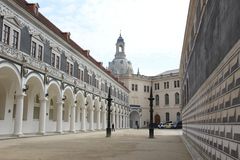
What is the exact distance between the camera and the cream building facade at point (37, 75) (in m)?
20.7

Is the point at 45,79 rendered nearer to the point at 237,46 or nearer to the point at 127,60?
the point at 237,46

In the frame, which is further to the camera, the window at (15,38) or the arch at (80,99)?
the arch at (80,99)

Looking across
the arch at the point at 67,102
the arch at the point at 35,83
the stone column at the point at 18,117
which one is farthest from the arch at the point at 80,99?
the stone column at the point at 18,117

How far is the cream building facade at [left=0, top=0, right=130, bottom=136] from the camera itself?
20.7m

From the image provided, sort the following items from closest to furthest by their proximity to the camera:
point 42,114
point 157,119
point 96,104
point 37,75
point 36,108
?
1. point 37,75
2. point 42,114
3. point 36,108
4. point 96,104
5. point 157,119

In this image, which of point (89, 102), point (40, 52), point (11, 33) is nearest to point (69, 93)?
point (89, 102)

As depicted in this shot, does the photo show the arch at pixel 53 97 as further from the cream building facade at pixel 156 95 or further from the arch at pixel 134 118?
the arch at pixel 134 118

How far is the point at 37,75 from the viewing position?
23.9 m

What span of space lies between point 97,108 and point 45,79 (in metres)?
19.1

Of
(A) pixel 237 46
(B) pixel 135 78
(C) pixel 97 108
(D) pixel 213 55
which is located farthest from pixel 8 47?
(B) pixel 135 78

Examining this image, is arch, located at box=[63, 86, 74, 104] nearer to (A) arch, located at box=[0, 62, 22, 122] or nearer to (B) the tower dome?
(A) arch, located at box=[0, 62, 22, 122]

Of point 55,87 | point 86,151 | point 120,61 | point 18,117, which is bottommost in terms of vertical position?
point 86,151

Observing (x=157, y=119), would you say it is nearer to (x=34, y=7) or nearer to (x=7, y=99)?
(x=34, y=7)

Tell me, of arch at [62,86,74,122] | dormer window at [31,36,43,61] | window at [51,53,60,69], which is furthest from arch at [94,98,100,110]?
dormer window at [31,36,43,61]
